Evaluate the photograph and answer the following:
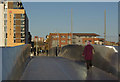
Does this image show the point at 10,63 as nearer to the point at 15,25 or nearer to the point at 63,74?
the point at 63,74

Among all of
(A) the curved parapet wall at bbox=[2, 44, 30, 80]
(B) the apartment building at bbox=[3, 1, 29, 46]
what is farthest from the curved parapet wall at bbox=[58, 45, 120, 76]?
(B) the apartment building at bbox=[3, 1, 29, 46]

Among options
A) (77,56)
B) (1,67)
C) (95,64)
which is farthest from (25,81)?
(77,56)

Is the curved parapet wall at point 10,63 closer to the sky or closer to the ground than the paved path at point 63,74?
closer to the sky

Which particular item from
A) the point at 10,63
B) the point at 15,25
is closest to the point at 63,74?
the point at 10,63

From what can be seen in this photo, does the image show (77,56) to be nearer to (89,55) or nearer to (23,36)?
(89,55)

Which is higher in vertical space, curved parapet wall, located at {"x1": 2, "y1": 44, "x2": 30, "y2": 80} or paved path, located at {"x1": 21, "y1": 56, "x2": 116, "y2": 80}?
curved parapet wall, located at {"x1": 2, "y1": 44, "x2": 30, "y2": 80}

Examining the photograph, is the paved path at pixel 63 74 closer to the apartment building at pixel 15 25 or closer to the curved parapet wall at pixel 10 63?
the curved parapet wall at pixel 10 63

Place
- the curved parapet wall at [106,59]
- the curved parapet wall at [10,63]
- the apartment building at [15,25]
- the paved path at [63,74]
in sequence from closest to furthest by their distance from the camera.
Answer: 1. the curved parapet wall at [10,63]
2. the paved path at [63,74]
3. the curved parapet wall at [106,59]
4. the apartment building at [15,25]

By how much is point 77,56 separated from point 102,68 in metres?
6.65

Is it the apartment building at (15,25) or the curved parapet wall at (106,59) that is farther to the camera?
the apartment building at (15,25)

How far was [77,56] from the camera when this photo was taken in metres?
17.2

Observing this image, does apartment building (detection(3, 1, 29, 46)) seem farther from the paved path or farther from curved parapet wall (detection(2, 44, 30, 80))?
curved parapet wall (detection(2, 44, 30, 80))

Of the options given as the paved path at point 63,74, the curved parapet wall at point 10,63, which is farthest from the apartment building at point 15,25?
the curved parapet wall at point 10,63

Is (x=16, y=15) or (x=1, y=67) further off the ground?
(x=16, y=15)
